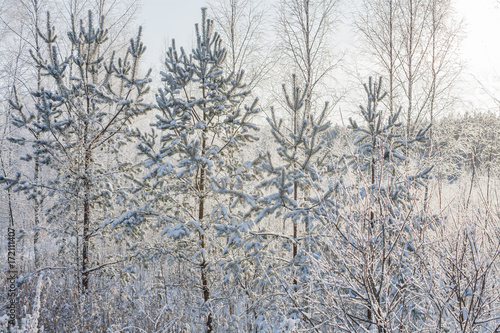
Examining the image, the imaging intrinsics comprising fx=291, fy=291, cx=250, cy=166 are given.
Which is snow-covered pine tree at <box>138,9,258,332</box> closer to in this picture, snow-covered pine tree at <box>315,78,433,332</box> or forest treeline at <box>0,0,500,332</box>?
forest treeline at <box>0,0,500,332</box>

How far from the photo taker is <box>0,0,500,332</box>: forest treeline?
2.86m

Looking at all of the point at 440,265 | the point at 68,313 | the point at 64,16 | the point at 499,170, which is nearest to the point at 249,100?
the point at 64,16

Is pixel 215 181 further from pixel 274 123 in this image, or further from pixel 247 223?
pixel 274 123

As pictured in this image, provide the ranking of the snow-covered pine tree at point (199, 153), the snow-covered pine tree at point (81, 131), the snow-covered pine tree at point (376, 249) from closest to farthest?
the snow-covered pine tree at point (376, 249) < the snow-covered pine tree at point (199, 153) < the snow-covered pine tree at point (81, 131)

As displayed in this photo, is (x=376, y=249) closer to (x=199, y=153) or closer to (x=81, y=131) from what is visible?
(x=199, y=153)

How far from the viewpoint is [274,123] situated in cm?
473

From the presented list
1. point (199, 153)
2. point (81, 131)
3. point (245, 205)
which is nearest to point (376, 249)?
point (245, 205)

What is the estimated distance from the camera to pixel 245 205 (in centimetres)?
465

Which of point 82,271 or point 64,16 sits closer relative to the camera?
point 82,271

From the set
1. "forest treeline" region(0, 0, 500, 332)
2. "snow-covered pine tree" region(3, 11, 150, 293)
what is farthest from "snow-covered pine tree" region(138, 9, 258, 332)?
"snow-covered pine tree" region(3, 11, 150, 293)

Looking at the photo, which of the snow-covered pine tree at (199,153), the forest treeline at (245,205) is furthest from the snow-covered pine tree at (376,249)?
the snow-covered pine tree at (199,153)

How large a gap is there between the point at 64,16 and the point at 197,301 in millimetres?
10154

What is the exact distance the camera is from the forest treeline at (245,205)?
2.86 metres

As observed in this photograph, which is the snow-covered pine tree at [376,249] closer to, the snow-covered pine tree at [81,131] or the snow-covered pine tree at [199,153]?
the snow-covered pine tree at [199,153]
